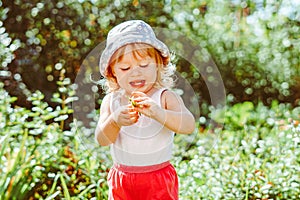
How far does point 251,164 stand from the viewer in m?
3.36

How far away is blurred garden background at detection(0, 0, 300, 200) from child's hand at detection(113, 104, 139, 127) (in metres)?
0.45

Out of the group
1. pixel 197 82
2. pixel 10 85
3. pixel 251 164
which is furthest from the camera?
pixel 197 82

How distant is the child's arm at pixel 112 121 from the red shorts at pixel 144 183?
4.5 inches

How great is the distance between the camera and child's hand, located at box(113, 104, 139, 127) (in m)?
1.92

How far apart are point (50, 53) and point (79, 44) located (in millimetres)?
225

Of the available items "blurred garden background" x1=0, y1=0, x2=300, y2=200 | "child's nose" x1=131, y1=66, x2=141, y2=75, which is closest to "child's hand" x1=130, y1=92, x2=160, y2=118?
"child's nose" x1=131, y1=66, x2=141, y2=75

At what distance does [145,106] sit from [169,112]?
3.6 inches

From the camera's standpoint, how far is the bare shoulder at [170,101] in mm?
2010

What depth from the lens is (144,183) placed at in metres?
2.03

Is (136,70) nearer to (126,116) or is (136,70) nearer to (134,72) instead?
(134,72)

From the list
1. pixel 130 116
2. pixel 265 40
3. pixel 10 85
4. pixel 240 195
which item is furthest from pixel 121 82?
pixel 265 40

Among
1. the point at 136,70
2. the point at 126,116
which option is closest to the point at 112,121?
the point at 126,116

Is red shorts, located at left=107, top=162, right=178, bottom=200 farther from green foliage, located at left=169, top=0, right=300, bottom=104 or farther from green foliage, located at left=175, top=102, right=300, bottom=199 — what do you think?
green foliage, located at left=169, top=0, right=300, bottom=104

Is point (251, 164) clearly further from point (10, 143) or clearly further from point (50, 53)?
point (50, 53)
